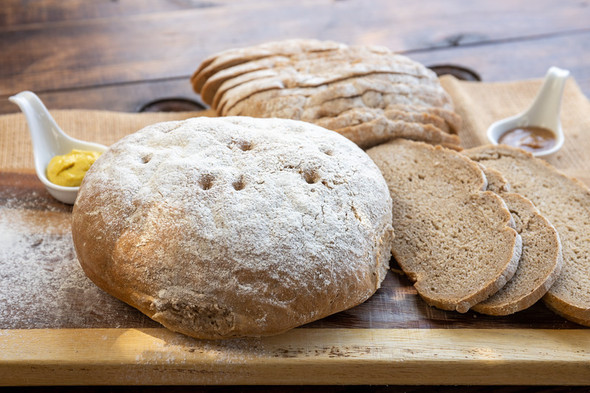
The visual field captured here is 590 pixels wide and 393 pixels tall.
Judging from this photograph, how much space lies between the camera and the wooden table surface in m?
3.64

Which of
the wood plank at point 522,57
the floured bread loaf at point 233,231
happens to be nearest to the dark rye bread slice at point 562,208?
the floured bread loaf at point 233,231

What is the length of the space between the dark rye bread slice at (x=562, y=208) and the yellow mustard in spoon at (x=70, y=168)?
5.56ft

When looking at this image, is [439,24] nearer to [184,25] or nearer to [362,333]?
[184,25]

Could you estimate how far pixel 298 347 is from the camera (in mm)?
1929

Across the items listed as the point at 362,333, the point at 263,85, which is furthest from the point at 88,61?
the point at 362,333

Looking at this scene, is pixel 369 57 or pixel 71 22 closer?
pixel 369 57

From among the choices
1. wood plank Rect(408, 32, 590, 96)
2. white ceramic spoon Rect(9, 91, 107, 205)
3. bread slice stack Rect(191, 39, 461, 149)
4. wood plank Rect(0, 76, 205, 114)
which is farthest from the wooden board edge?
wood plank Rect(408, 32, 590, 96)

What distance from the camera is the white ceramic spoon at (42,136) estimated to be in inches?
104

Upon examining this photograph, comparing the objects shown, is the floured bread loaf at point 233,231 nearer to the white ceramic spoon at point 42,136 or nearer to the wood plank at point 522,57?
the white ceramic spoon at point 42,136

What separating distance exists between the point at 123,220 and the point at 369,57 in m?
1.60

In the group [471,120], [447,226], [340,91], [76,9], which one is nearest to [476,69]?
[471,120]

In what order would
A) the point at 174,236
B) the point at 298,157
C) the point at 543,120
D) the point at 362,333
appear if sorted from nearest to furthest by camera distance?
the point at 174,236 → the point at 362,333 → the point at 298,157 → the point at 543,120

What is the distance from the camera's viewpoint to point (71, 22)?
4.15m

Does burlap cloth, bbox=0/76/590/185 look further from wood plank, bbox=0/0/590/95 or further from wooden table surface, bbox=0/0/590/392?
wood plank, bbox=0/0/590/95
